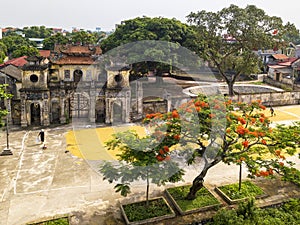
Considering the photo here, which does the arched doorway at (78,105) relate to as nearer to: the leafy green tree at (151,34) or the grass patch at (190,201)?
the leafy green tree at (151,34)

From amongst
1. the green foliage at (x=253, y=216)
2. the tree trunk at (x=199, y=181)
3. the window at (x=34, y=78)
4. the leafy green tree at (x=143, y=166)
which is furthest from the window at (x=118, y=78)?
the green foliage at (x=253, y=216)

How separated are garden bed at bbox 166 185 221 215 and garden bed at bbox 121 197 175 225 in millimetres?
539

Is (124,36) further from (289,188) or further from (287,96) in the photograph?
(289,188)

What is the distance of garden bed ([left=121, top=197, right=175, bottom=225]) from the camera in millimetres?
12094

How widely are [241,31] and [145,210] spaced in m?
24.5

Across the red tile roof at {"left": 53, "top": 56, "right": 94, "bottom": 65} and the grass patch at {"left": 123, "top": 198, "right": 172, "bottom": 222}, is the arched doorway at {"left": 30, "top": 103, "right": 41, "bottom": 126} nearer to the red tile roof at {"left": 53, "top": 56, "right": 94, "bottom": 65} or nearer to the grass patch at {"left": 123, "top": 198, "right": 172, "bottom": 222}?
the red tile roof at {"left": 53, "top": 56, "right": 94, "bottom": 65}

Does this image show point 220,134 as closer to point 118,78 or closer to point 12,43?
point 118,78

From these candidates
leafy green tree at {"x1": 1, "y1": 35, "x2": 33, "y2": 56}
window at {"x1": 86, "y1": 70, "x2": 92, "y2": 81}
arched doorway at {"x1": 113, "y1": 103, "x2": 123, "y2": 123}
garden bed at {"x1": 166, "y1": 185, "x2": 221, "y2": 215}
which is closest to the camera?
garden bed at {"x1": 166, "y1": 185, "x2": 221, "y2": 215}

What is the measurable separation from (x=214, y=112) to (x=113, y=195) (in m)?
5.83

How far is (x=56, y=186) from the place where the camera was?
50.1 ft

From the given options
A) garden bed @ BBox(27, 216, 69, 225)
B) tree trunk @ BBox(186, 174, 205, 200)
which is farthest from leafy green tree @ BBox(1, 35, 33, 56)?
tree trunk @ BBox(186, 174, 205, 200)

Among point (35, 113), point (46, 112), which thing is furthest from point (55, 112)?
point (35, 113)

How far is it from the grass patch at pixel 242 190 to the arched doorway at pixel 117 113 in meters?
13.4

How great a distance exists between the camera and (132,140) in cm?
1266
